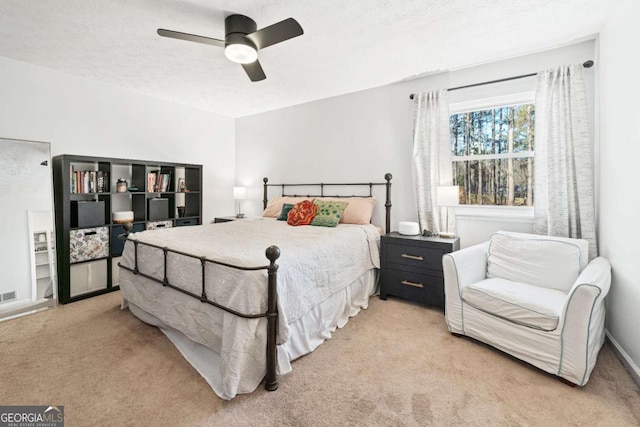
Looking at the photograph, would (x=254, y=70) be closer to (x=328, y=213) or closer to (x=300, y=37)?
(x=300, y=37)

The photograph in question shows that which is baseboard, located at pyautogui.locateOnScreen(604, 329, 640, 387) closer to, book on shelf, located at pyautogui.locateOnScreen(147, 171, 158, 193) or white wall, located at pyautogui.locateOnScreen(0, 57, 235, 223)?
book on shelf, located at pyautogui.locateOnScreen(147, 171, 158, 193)

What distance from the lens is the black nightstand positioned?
9.45 ft

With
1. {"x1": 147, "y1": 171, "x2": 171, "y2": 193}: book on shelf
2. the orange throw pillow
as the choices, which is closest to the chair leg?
the orange throw pillow

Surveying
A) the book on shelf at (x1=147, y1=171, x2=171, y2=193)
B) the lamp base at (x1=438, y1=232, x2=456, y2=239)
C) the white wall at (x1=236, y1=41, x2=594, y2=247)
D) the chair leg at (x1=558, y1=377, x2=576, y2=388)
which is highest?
the white wall at (x1=236, y1=41, x2=594, y2=247)

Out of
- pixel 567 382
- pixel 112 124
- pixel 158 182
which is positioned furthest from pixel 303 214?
pixel 112 124

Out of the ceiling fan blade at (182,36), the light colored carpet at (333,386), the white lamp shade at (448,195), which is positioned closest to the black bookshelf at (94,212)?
the light colored carpet at (333,386)

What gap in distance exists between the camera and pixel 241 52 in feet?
7.49

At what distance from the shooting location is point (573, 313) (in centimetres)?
173

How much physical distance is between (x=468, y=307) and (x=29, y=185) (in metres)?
4.44

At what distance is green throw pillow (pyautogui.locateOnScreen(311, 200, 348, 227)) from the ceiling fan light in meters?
1.80

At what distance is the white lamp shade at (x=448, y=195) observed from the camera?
296cm

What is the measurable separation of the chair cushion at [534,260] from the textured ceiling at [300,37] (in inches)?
70.5

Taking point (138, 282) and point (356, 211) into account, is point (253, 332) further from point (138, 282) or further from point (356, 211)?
point (356, 211)

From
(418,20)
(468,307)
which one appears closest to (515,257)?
(468,307)
